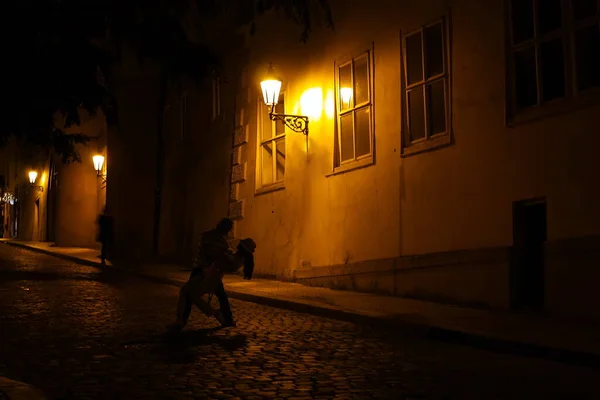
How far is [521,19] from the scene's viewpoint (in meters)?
12.6

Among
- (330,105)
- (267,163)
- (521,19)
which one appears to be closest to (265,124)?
(267,163)

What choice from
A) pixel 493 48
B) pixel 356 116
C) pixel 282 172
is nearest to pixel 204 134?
pixel 282 172

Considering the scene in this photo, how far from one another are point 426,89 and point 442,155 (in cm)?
126

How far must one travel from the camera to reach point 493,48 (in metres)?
13.0

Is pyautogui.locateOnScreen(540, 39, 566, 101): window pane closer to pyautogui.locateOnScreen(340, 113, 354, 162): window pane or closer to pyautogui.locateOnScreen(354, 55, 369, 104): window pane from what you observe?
pyautogui.locateOnScreen(354, 55, 369, 104): window pane

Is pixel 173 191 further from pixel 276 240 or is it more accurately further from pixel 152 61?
pixel 152 61

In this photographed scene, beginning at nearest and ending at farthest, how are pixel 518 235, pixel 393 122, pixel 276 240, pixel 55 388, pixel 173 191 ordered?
pixel 55 388, pixel 518 235, pixel 393 122, pixel 276 240, pixel 173 191

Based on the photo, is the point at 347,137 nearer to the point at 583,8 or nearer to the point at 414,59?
the point at 414,59

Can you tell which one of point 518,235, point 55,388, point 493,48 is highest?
point 493,48

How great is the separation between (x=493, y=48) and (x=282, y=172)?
7.19m

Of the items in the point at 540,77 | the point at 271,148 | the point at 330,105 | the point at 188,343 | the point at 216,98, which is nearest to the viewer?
the point at 188,343

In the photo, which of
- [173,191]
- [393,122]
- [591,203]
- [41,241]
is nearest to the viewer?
[591,203]

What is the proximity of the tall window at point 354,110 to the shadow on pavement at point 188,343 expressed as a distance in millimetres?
5677

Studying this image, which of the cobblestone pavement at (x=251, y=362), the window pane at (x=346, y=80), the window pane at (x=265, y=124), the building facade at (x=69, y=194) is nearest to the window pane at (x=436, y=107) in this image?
the window pane at (x=346, y=80)
